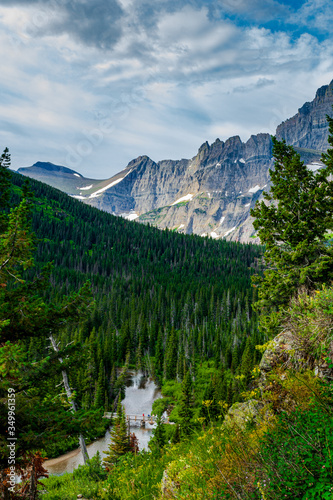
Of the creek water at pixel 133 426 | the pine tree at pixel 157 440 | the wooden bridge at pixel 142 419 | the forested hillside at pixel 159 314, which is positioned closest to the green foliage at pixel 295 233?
the forested hillside at pixel 159 314

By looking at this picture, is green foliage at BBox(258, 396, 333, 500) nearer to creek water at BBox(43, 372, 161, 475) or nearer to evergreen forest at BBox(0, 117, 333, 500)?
evergreen forest at BBox(0, 117, 333, 500)

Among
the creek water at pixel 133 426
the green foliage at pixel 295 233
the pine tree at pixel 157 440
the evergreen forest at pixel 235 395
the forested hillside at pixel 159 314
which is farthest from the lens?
the forested hillside at pixel 159 314

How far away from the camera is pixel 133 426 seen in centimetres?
5275

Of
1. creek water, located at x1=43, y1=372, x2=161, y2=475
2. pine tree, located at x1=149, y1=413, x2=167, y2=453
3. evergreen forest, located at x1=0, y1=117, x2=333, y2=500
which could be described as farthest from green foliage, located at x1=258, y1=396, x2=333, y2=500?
creek water, located at x1=43, y1=372, x2=161, y2=475

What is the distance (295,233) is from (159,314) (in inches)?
3673

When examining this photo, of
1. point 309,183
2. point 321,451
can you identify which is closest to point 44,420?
point 321,451

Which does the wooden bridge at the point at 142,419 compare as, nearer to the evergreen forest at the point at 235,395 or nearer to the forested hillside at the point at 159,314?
the forested hillside at the point at 159,314

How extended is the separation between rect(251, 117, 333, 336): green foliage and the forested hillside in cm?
570

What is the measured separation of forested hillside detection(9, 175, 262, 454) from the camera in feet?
209

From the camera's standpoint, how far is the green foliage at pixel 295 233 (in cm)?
1527

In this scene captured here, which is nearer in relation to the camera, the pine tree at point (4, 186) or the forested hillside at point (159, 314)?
the pine tree at point (4, 186)

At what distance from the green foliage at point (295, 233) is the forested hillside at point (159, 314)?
5.70 meters

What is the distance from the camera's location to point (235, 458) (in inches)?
188

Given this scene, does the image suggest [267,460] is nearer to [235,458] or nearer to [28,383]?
[235,458]
